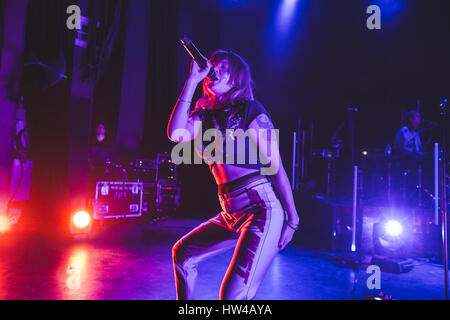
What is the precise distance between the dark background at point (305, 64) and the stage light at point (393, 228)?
3752 mm

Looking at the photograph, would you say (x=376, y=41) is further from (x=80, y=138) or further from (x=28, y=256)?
(x=28, y=256)

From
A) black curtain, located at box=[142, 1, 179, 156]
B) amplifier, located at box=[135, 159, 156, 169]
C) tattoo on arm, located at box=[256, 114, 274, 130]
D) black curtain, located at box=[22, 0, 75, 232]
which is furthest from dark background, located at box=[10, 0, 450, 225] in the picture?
tattoo on arm, located at box=[256, 114, 274, 130]

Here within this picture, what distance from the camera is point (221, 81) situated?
1840mm

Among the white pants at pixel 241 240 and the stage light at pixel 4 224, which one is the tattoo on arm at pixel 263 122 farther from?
the stage light at pixel 4 224

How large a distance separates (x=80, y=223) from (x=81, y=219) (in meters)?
0.07

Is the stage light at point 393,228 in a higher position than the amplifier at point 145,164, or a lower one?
lower

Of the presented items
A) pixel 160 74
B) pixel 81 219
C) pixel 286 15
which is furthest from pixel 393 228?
pixel 160 74

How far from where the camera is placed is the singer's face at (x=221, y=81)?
182 cm

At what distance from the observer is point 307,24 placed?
8.80m

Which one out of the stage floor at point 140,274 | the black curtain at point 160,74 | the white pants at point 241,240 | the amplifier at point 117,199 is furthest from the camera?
the black curtain at point 160,74

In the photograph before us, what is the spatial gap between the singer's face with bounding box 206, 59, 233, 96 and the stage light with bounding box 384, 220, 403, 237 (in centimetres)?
474

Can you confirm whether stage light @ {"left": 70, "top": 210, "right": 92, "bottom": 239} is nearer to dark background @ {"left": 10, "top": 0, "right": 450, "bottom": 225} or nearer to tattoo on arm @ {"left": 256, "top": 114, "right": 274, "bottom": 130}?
dark background @ {"left": 10, "top": 0, "right": 450, "bottom": 225}
